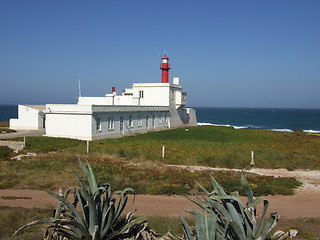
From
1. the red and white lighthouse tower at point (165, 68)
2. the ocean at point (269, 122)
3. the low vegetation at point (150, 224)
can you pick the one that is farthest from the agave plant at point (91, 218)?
the ocean at point (269, 122)

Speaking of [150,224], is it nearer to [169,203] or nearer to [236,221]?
[169,203]

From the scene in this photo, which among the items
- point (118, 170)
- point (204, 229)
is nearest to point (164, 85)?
point (118, 170)

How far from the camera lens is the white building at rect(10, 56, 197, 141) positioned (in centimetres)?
2497

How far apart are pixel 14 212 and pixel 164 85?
31778mm

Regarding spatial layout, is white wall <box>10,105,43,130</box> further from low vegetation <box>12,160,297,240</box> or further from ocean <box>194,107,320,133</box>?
ocean <box>194,107,320,133</box>

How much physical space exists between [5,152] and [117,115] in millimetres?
12480

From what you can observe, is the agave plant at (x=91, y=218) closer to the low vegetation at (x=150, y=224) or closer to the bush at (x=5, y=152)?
the low vegetation at (x=150, y=224)

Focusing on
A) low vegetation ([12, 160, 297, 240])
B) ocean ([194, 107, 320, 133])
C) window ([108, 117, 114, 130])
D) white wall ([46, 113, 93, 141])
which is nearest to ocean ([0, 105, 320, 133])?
ocean ([194, 107, 320, 133])

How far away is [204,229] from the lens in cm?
406

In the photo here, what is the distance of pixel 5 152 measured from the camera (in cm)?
1688

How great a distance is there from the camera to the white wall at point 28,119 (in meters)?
31.3

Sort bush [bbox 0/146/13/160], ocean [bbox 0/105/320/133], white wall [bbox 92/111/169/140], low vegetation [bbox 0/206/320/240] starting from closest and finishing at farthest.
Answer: low vegetation [bbox 0/206/320/240] → bush [bbox 0/146/13/160] → white wall [bbox 92/111/169/140] → ocean [bbox 0/105/320/133]

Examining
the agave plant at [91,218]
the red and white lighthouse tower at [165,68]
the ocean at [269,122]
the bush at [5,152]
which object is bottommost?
the ocean at [269,122]

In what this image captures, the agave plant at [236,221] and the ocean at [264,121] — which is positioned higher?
the agave plant at [236,221]
